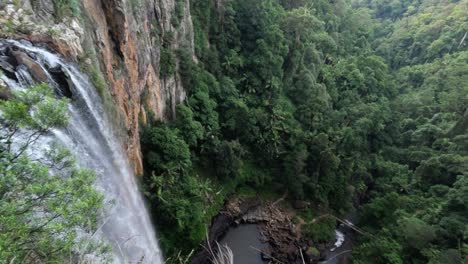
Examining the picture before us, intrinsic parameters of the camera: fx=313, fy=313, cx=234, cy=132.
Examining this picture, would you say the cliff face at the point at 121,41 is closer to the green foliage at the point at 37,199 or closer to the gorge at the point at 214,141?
the gorge at the point at 214,141

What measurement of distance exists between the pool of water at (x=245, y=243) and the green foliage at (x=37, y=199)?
1639 centimetres

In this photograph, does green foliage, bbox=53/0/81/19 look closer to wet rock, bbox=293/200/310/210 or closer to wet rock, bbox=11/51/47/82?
wet rock, bbox=11/51/47/82

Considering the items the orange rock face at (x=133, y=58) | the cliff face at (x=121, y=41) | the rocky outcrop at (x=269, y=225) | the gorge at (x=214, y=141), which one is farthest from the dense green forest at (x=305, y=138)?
the rocky outcrop at (x=269, y=225)

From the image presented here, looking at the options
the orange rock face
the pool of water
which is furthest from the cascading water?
the pool of water

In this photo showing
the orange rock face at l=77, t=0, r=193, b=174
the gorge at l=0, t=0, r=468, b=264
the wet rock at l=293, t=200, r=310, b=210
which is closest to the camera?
the gorge at l=0, t=0, r=468, b=264

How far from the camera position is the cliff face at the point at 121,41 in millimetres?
10266

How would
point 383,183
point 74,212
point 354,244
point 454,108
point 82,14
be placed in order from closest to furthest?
point 74,212 → point 82,14 → point 354,244 → point 383,183 → point 454,108

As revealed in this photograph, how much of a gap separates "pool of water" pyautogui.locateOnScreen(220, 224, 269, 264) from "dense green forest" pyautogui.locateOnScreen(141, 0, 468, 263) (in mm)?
2338

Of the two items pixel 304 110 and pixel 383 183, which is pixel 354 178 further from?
pixel 304 110

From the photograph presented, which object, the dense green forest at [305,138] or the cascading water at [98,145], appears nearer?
the cascading water at [98,145]

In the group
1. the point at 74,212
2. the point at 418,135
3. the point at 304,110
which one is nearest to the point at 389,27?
the point at 418,135

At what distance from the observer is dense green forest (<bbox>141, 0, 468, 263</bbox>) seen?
18.7 meters

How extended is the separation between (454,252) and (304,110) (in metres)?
16.2

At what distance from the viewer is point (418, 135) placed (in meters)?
29.8
